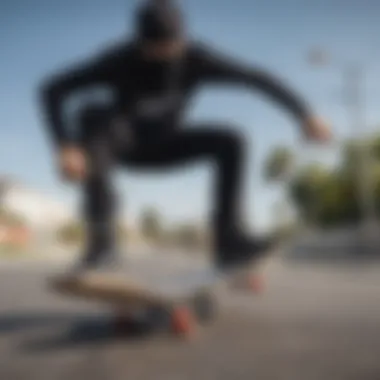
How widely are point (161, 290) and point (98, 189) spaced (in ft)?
0.83

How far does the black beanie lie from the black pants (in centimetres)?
17

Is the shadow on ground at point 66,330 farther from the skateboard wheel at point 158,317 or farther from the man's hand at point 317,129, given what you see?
the man's hand at point 317,129

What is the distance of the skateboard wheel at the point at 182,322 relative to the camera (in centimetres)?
185

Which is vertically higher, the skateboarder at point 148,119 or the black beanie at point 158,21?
the black beanie at point 158,21

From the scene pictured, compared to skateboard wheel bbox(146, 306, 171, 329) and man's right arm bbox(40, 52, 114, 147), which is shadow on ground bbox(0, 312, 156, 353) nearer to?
skateboard wheel bbox(146, 306, 171, 329)

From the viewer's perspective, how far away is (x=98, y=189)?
171 centimetres

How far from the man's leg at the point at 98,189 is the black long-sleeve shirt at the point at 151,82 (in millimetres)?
39

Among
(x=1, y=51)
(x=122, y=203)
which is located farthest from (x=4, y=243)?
(x=1, y=51)

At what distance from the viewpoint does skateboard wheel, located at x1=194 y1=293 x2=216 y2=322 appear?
183 centimetres

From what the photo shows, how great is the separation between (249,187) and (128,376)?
41cm

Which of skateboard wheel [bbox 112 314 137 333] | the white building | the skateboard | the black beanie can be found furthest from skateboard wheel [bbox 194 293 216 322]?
the black beanie

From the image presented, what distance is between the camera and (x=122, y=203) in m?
1.71

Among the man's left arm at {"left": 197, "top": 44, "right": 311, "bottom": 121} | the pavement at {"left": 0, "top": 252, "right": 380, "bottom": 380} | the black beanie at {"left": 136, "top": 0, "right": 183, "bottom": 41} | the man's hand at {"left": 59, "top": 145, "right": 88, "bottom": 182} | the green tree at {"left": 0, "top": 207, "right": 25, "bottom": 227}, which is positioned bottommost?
the pavement at {"left": 0, "top": 252, "right": 380, "bottom": 380}

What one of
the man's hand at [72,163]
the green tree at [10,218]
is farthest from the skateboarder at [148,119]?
the green tree at [10,218]
